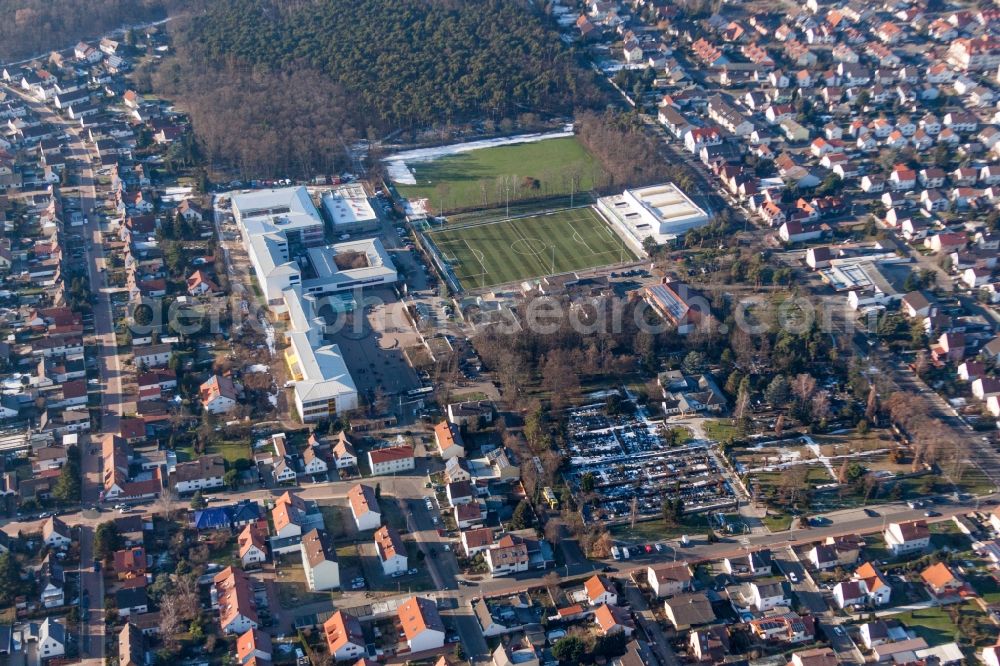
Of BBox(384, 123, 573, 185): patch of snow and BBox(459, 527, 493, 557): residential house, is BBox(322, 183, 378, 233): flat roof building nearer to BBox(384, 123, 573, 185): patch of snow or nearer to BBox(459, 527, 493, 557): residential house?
BBox(384, 123, 573, 185): patch of snow

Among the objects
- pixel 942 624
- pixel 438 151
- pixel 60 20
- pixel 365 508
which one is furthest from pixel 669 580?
pixel 60 20

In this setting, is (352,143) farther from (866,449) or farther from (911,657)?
(911,657)

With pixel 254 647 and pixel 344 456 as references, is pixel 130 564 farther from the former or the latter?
pixel 344 456

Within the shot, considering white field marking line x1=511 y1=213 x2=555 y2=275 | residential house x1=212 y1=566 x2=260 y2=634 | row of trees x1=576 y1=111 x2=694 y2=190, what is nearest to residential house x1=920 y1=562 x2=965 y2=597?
residential house x1=212 y1=566 x2=260 y2=634

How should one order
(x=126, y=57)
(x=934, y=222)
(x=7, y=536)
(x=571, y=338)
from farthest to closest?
(x=126, y=57) < (x=934, y=222) < (x=571, y=338) < (x=7, y=536)

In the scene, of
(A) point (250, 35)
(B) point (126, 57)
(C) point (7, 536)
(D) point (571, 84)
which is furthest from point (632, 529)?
(B) point (126, 57)

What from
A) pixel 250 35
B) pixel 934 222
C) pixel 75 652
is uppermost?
pixel 250 35

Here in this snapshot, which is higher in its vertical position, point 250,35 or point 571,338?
point 250,35
